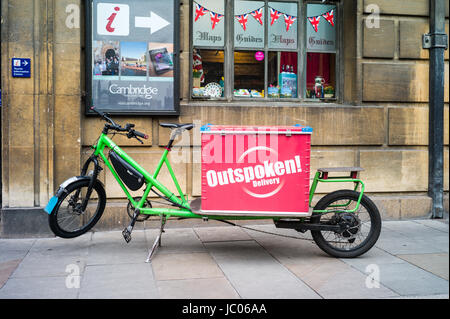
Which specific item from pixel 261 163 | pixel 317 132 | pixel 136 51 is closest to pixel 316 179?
pixel 261 163

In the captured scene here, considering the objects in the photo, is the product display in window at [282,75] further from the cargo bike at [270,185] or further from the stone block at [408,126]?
the cargo bike at [270,185]

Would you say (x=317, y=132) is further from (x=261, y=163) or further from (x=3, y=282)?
(x=3, y=282)

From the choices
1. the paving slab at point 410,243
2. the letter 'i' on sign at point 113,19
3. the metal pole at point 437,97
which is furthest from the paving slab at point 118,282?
the metal pole at point 437,97

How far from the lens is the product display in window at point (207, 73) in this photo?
24.3 feet

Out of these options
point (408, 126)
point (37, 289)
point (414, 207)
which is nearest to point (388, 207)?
point (414, 207)

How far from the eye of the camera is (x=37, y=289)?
14.6ft

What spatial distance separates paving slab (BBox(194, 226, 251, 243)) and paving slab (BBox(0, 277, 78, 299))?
211 centimetres

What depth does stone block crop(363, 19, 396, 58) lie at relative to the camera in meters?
7.51

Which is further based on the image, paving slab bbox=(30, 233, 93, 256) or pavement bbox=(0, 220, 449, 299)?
paving slab bbox=(30, 233, 93, 256)

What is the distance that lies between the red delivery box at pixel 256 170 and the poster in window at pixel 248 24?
2.69 metres

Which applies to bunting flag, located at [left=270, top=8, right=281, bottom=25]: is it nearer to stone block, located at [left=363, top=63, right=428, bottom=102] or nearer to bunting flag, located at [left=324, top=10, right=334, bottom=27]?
bunting flag, located at [left=324, top=10, right=334, bottom=27]

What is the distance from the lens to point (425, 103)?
25.4 feet

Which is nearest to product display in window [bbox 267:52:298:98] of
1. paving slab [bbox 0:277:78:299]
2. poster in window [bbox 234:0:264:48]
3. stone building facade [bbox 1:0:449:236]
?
stone building facade [bbox 1:0:449:236]
